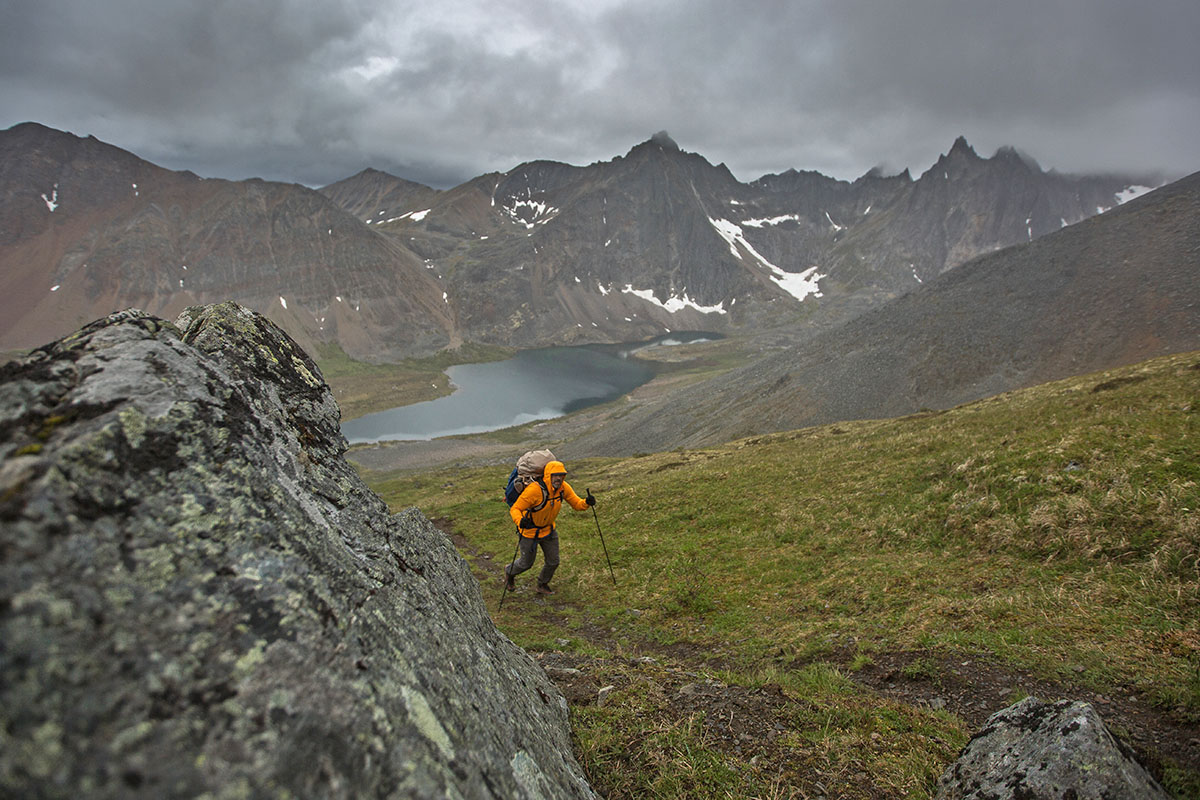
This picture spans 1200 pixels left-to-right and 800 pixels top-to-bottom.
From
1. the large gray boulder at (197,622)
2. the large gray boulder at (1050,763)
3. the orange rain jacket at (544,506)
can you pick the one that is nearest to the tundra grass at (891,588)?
the large gray boulder at (1050,763)

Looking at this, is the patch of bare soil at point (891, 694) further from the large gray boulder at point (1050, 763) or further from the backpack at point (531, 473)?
the backpack at point (531, 473)

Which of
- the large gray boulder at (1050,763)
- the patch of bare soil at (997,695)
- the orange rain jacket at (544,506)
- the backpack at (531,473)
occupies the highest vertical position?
the backpack at (531,473)

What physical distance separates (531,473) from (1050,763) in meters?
10.8

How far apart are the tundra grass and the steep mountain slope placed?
4790 cm

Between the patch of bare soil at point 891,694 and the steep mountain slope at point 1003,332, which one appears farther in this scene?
the steep mountain slope at point 1003,332

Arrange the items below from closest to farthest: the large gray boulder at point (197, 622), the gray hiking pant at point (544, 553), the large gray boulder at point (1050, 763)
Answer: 1. the large gray boulder at point (197, 622)
2. the large gray boulder at point (1050, 763)
3. the gray hiking pant at point (544, 553)

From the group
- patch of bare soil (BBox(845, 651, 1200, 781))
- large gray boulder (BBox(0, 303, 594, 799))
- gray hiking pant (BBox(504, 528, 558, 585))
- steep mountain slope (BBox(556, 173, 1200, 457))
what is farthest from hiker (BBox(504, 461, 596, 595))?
steep mountain slope (BBox(556, 173, 1200, 457))

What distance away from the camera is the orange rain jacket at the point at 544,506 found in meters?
13.9

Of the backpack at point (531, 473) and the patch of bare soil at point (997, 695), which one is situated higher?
the backpack at point (531, 473)

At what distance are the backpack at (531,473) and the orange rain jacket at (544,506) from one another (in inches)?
3.6

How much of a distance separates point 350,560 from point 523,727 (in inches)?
95.7

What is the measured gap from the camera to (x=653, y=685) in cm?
843

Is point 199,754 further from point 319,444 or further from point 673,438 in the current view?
point 673,438

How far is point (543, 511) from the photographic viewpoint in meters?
14.7
